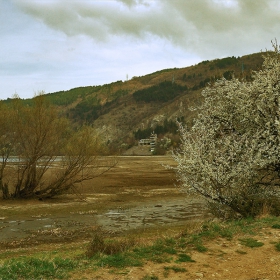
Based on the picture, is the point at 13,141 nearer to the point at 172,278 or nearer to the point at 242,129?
the point at 242,129

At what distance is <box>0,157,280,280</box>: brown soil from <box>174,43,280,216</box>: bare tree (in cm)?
269

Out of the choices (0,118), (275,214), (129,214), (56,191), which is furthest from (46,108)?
Result: (275,214)

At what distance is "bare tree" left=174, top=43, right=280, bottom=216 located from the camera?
523 inches

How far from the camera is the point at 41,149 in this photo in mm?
28609

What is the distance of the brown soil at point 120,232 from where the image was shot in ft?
25.2

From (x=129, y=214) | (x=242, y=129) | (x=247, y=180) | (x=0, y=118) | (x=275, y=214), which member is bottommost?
(x=129, y=214)

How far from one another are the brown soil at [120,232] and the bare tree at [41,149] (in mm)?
1543

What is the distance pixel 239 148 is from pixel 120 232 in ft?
24.3

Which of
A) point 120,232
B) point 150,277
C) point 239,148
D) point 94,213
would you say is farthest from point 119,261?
point 94,213

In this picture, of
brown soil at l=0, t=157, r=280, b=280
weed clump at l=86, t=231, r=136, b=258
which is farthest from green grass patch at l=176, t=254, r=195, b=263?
weed clump at l=86, t=231, r=136, b=258

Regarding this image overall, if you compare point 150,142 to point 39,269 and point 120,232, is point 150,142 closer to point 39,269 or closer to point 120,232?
point 120,232

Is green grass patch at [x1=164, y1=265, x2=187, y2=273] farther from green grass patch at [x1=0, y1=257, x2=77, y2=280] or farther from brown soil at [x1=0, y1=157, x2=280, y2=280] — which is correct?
green grass patch at [x1=0, y1=257, x2=77, y2=280]

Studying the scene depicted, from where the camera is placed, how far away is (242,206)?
1323 cm

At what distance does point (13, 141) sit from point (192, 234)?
2117 centimetres
